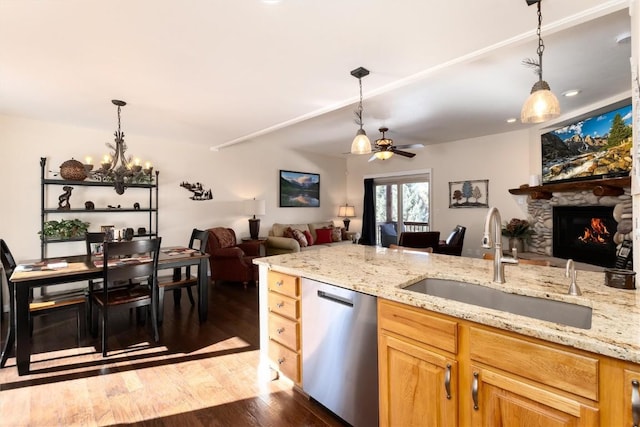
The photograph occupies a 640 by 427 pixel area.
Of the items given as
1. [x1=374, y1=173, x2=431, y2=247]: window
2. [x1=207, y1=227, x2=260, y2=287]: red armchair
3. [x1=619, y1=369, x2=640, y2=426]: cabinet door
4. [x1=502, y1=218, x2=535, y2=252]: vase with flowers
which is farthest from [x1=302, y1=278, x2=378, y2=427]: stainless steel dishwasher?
[x1=374, y1=173, x2=431, y2=247]: window

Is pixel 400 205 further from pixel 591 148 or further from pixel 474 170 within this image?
pixel 591 148

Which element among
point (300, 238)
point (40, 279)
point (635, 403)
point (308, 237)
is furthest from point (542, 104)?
point (308, 237)

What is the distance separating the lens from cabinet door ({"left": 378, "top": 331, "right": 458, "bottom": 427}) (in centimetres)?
129

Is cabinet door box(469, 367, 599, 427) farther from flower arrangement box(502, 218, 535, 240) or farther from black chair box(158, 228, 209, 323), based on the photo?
flower arrangement box(502, 218, 535, 240)

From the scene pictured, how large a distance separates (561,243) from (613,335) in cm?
467

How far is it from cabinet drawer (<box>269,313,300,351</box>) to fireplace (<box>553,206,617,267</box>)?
432 centimetres

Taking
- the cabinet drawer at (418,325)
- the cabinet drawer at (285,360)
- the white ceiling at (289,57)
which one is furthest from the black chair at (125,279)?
the cabinet drawer at (418,325)

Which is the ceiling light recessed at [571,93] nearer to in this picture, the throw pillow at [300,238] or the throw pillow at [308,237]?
the throw pillow at [300,238]

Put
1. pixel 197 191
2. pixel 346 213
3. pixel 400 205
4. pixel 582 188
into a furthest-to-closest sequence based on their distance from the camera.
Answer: pixel 346 213 < pixel 400 205 < pixel 197 191 < pixel 582 188

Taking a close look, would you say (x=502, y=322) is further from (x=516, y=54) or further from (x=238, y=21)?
(x=516, y=54)

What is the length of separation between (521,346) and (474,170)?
554 centimetres

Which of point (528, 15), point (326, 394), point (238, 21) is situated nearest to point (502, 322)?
point (326, 394)

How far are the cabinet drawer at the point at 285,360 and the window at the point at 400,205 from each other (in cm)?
535

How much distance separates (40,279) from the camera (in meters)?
2.46
